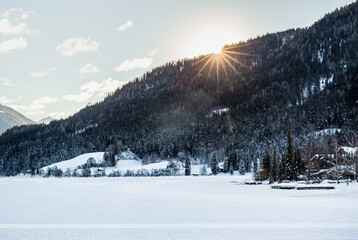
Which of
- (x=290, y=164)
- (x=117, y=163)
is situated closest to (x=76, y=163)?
(x=117, y=163)

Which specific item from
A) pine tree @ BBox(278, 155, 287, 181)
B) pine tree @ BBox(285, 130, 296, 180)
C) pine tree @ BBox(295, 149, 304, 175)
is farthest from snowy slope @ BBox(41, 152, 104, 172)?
pine tree @ BBox(285, 130, 296, 180)

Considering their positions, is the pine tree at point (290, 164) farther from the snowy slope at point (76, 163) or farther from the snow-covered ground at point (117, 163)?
the snowy slope at point (76, 163)

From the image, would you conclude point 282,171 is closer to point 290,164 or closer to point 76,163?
point 290,164

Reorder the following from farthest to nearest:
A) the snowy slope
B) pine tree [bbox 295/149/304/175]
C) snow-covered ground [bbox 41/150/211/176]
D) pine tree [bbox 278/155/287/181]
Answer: the snowy slope < snow-covered ground [bbox 41/150/211/176] < pine tree [bbox 278/155/287/181] < pine tree [bbox 295/149/304/175]

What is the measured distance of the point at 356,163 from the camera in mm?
60719

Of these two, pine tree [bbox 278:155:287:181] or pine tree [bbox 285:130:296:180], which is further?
pine tree [bbox 278:155:287:181]

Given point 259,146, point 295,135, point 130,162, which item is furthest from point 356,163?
point 130,162

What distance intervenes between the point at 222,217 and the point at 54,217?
10677mm

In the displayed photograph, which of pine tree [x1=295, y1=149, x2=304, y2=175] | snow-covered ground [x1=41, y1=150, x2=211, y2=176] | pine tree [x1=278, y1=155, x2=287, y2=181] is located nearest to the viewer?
pine tree [x1=295, y1=149, x2=304, y2=175]

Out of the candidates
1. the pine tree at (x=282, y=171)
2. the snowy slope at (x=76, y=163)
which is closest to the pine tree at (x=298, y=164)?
the pine tree at (x=282, y=171)

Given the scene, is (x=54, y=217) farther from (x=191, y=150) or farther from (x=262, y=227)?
(x=191, y=150)

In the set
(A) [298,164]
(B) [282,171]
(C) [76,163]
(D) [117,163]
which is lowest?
(B) [282,171]

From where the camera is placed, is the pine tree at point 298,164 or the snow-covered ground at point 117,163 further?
the snow-covered ground at point 117,163

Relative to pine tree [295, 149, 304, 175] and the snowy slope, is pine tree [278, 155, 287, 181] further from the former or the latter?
the snowy slope
